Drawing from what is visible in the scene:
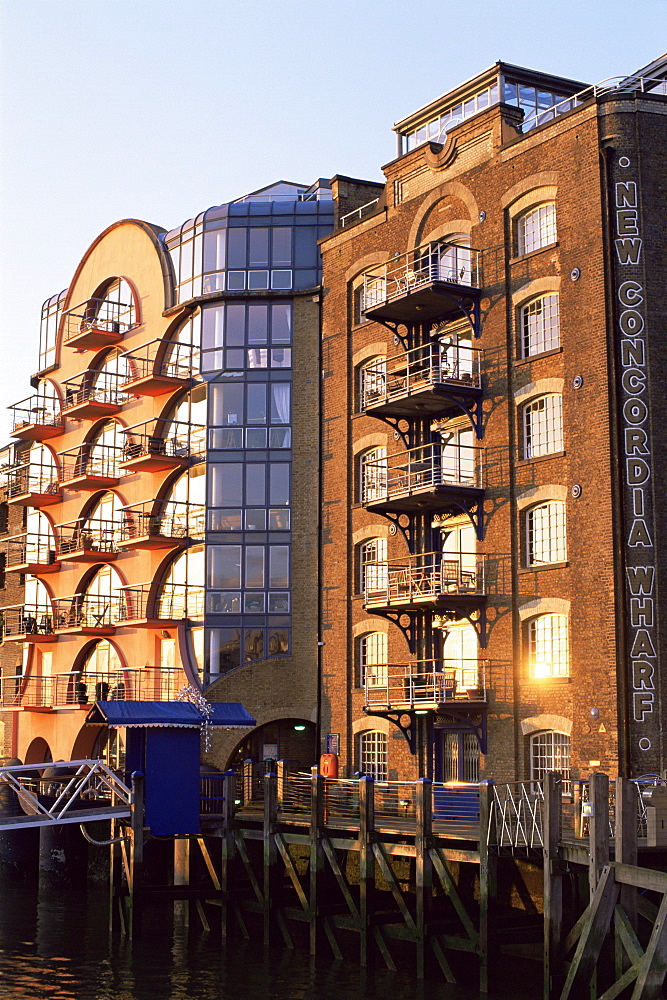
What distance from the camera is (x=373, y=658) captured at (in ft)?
116

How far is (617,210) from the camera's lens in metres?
29.1

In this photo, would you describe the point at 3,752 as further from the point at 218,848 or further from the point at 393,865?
the point at 393,865

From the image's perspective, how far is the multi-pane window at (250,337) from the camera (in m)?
40.1

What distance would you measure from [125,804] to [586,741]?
10.3m

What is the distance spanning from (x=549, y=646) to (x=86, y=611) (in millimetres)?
21366

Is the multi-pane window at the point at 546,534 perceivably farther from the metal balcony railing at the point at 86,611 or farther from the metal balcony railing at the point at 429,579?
the metal balcony railing at the point at 86,611

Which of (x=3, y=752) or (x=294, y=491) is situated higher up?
(x=294, y=491)

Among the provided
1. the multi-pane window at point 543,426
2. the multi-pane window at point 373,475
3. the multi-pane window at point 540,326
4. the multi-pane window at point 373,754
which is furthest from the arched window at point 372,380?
the multi-pane window at point 373,754

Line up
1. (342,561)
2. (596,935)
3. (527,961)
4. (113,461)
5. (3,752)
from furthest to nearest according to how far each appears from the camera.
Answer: (3,752) → (113,461) → (342,561) → (527,961) → (596,935)

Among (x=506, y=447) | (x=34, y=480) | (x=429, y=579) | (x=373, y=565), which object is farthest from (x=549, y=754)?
(x=34, y=480)

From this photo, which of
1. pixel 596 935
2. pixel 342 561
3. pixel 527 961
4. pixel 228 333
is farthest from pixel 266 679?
pixel 596 935

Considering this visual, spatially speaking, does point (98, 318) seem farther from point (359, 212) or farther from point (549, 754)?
point (549, 754)

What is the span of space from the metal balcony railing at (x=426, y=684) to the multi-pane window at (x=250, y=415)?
8.92 meters

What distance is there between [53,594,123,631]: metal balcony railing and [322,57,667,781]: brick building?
10056 millimetres
